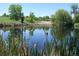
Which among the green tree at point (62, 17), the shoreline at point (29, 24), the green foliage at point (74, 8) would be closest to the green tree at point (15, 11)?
the shoreline at point (29, 24)

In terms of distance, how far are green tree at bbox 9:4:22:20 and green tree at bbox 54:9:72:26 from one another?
32cm

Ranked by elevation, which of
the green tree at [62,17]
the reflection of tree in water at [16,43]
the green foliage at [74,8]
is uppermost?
the green foliage at [74,8]

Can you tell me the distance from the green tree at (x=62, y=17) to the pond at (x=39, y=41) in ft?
0.21

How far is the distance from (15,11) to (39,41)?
1.12 ft

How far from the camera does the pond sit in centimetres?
293

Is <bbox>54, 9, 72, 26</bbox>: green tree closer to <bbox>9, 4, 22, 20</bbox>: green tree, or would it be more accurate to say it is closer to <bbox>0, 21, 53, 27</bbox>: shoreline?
<bbox>0, 21, 53, 27</bbox>: shoreline

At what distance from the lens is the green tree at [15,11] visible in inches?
115

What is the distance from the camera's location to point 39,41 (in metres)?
2.93

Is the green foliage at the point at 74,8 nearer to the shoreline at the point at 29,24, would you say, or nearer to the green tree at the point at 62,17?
the green tree at the point at 62,17

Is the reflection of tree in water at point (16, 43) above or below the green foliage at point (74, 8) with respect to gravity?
below

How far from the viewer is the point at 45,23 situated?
294 centimetres

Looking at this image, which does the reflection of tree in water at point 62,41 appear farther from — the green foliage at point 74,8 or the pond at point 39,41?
the green foliage at point 74,8

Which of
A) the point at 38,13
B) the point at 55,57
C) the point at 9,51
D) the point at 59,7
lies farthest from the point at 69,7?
the point at 9,51

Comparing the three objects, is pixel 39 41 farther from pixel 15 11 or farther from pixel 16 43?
pixel 15 11
